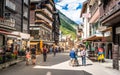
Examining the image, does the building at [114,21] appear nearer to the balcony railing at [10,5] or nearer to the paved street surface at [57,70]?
the paved street surface at [57,70]

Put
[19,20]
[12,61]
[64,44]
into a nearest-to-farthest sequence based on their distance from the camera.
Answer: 1. [12,61]
2. [19,20]
3. [64,44]

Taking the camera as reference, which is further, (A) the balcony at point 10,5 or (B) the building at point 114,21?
(A) the balcony at point 10,5

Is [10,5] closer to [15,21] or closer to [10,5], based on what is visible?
[10,5]

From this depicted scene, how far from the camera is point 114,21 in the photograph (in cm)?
2625

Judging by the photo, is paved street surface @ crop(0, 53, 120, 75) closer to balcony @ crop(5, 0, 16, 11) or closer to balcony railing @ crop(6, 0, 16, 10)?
balcony @ crop(5, 0, 16, 11)

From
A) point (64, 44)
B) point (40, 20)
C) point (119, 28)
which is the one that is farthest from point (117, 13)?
point (64, 44)

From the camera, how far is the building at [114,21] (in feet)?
63.8

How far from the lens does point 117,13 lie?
20.1m

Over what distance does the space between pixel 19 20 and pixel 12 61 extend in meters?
26.2

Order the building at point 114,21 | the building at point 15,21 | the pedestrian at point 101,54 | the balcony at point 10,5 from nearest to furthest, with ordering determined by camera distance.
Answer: the building at point 114,21, the pedestrian at point 101,54, the building at point 15,21, the balcony at point 10,5

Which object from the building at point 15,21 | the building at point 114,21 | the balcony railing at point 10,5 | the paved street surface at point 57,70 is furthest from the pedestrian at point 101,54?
the balcony railing at point 10,5

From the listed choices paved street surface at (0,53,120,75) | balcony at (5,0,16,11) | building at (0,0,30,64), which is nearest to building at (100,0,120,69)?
paved street surface at (0,53,120,75)

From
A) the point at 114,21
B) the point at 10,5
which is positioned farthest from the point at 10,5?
the point at 114,21

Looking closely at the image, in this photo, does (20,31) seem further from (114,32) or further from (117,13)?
(117,13)
